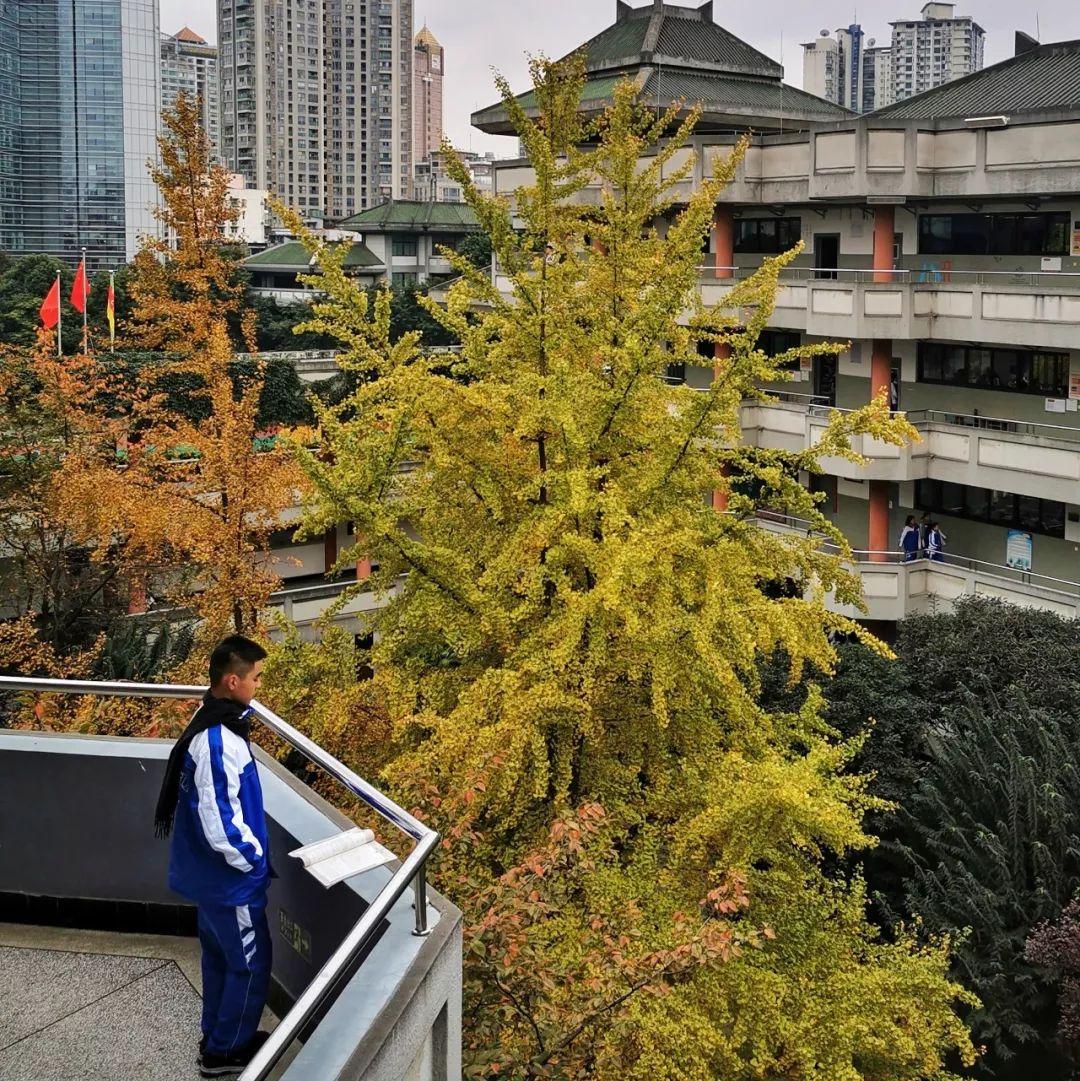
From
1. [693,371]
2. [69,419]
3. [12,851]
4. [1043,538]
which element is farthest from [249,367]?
[12,851]

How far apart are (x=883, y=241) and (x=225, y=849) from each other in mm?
25046

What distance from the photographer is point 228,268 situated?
23.7 m

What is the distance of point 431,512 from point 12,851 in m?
6.52

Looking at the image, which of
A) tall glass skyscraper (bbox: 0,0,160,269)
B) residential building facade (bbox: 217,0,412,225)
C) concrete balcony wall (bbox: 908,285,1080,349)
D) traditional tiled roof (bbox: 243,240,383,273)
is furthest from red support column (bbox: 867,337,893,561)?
residential building facade (bbox: 217,0,412,225)

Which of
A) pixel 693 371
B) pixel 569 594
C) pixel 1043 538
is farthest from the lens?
pixel 693 371

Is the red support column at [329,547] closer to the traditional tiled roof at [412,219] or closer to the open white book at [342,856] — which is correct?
the open white book at [342,856]

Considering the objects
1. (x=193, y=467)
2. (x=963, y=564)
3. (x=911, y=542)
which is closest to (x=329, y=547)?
(x=193, y=467)

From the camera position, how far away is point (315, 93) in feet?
630

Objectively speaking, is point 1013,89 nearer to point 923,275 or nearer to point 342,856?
point 923,275

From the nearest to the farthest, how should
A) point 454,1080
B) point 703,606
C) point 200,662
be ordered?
point 454,1080, point 703,606, point 200,662

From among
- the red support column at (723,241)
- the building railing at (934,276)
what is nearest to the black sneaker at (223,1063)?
the building railing at (934,276)

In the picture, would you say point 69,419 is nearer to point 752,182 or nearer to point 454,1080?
point 752,182

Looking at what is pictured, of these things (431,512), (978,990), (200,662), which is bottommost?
(978,990)

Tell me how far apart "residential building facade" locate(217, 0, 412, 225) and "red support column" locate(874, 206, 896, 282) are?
165 metres
